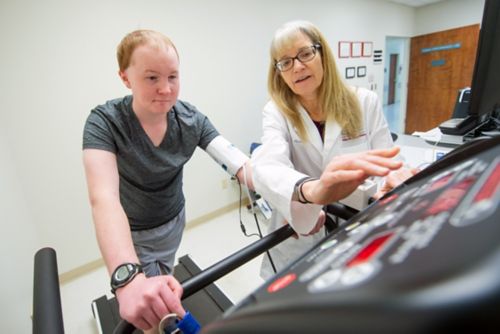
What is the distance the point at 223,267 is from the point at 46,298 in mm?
334

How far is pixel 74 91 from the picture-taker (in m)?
2.24

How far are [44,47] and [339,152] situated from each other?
2.24 metres

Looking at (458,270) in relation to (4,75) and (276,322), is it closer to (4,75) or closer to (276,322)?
(276,322)

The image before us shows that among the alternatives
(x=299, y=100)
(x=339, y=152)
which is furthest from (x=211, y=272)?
(x=299, y=100)

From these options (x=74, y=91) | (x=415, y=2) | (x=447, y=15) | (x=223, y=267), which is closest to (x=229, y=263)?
(x=223, y=267)

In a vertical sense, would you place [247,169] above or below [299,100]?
below

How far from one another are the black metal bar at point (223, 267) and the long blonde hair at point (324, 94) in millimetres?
428

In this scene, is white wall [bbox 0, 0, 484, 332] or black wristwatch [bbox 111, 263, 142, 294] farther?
white wall [bbox 0, 0, 484, 332]

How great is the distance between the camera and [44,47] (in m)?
2.06

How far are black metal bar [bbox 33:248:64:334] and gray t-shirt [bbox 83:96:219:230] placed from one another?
0.39m

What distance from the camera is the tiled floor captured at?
201cm

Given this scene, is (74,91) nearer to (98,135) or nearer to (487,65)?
(98,135)

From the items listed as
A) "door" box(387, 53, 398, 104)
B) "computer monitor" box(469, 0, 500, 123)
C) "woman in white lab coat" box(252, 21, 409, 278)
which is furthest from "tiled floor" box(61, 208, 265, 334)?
"door" box(387, 53, 398, 104)

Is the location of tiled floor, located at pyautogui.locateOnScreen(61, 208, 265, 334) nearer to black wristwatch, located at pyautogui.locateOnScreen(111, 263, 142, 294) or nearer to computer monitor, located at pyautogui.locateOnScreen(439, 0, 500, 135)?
black wristwatch, located at pyautogui.locateOnScreen(111, 263, 142, 294)
